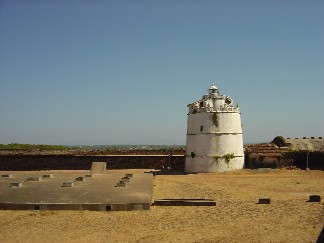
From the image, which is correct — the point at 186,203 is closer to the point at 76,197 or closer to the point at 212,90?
the point at 76,197

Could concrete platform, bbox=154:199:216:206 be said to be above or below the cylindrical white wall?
below

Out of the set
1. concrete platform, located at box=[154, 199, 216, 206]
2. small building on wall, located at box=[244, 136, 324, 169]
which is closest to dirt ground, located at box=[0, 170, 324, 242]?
concrete platform, located at box=[154, 199, 216, 206]

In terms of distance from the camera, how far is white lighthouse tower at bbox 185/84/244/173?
28875 millimetres

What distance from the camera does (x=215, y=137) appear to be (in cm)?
2903

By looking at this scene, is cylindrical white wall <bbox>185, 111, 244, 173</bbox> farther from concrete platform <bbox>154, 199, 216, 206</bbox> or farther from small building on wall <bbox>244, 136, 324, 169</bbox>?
concrete platform <bbox>154, 199, 216, 206</bbox>

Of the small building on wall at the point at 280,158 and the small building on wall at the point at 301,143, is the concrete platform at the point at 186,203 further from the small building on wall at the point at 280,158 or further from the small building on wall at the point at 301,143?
the small building on wall at the point at 301,143

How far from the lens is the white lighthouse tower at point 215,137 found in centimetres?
2888

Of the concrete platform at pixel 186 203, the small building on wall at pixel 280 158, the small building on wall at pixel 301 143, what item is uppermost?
the small building on wall at pixel 301 143

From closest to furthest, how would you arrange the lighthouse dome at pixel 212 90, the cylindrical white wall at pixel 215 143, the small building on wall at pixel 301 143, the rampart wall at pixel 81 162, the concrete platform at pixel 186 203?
1. the concrete platform at pixel 186 203
2. the cylindrical white wall at pixel 215 143
3. the lighthouse dome at pixel 212 90
4. the rampart wall at pixel 81 162
5. the small building on wall at pixel 301 143

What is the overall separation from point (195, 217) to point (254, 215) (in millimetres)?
2067

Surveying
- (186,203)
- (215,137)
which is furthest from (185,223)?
(215,137)

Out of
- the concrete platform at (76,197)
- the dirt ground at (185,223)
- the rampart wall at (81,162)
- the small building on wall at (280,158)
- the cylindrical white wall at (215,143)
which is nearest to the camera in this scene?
the dirt ground at (185,223)

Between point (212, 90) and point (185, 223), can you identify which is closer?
point (185, 223)

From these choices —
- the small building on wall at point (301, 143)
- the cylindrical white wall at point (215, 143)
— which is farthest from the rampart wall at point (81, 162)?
the small building on wall at point (301, 143)
